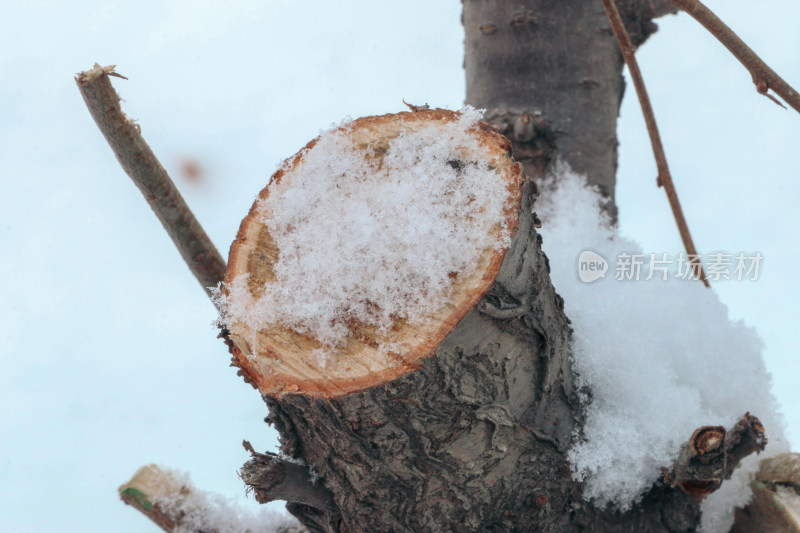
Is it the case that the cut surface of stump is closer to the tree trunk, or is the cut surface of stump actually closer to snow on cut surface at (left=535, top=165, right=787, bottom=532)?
the tree trunk

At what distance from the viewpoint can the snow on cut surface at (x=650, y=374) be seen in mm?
768

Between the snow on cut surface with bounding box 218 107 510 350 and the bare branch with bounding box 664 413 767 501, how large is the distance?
299 millimetres

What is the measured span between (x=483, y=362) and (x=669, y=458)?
0.28 meters

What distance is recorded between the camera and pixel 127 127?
0.72 m

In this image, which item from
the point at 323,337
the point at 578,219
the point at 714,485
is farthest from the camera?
the point at 578,219

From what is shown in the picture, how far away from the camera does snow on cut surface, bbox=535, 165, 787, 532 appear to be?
768 millimetres

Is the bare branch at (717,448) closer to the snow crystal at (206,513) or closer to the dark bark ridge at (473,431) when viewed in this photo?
the dark bark ridge at (473,431)

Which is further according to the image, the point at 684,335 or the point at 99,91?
the point at 684,335

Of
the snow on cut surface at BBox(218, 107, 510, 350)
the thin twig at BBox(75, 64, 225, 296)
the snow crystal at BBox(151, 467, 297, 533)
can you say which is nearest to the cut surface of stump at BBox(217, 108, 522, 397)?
the snow on cut surface at BBox(218, 107, 510, 350)

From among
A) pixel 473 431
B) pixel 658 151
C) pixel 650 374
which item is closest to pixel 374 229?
pixel 473 431

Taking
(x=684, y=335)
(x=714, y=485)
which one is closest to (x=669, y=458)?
(x=714, y=485)

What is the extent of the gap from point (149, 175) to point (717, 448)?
670 millimetres

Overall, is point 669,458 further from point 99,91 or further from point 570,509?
point 99,91

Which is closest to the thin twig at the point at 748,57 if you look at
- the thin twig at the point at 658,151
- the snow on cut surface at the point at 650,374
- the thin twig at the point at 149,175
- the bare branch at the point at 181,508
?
the thin twig at the point at 658,151
